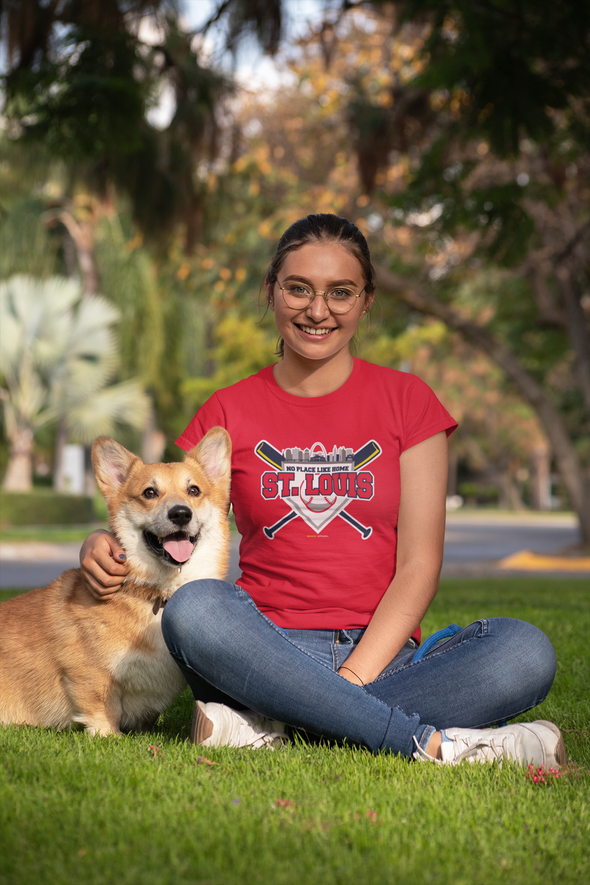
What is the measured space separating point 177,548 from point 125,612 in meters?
0.31

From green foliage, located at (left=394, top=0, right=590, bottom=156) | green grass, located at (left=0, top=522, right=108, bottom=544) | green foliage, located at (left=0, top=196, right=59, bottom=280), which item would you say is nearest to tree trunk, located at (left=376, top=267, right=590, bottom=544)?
green grass, located at (left=0, top=522, right=108, bottom=544)

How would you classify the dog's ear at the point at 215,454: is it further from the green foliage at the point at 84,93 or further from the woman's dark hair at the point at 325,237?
the green foliage at the point at 84,93

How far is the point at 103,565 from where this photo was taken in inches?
122

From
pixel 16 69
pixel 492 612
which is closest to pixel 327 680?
pixel 492 612

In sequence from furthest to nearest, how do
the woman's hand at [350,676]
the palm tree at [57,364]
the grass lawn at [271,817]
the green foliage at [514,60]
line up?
the palm tree at [57,364] < the green foliage at [514,60] < the woman's hand at [350,676] < the grass lawn at [271,817]

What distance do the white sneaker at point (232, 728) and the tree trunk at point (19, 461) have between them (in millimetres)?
20542

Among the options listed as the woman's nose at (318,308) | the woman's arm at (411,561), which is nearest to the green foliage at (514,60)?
the woman's nose at (318,308)

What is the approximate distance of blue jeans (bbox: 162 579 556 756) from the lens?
107 inches

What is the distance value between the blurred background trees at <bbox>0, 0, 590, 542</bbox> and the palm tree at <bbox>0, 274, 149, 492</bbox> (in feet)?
9.06

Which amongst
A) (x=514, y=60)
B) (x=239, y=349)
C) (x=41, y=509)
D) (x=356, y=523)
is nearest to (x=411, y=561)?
(x=356, y=523)

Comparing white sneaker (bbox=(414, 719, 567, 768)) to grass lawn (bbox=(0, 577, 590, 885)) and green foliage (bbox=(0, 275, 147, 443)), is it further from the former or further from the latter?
green foliage (bbox=(0, 275, 147, 443))

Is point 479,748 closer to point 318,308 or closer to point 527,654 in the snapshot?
point 527,654

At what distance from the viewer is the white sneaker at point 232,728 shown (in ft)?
9.37

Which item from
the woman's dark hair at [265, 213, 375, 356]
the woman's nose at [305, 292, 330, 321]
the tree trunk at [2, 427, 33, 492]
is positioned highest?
the woman's dark hair at [265, 213, 375, 356]
